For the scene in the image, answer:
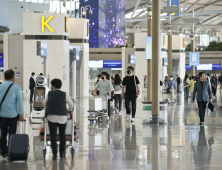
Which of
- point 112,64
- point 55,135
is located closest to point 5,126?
point 55,135

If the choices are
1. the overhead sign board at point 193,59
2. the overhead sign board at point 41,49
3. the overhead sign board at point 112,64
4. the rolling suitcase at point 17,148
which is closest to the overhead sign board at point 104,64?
the overhead sign board at point 112,64

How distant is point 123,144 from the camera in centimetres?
849

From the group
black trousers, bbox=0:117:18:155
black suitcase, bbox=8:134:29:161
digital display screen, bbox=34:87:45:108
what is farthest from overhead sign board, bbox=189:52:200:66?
black suitcase, bbox=8:134:29:161

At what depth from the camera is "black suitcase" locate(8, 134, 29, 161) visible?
21.4 ft

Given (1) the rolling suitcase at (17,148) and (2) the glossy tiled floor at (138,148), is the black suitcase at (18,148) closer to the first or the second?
(1) the rolling suitcase at (17,148)

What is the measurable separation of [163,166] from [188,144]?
2367 millimetres

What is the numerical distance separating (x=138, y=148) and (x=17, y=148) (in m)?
2.62

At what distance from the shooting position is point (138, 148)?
798 centimetres

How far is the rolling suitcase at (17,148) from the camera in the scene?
257 inches

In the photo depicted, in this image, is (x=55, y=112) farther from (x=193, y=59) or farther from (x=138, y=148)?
(x=193, y=59)

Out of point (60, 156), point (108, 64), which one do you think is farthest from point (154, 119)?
point (108, 64)

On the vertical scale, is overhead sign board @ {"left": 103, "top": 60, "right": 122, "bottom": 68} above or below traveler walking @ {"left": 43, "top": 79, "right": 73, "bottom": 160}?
above

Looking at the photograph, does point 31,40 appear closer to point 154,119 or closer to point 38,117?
point 38,117

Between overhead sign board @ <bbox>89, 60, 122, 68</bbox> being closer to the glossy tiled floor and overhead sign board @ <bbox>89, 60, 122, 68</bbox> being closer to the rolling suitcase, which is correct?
the glossy tiled floor
